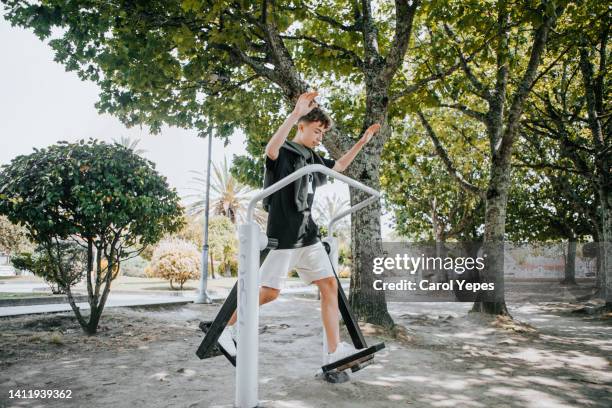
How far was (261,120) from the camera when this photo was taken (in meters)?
11.8

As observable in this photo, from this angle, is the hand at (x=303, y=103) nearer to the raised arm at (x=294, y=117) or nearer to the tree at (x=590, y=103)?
the raised arm at (x=294, y=117)

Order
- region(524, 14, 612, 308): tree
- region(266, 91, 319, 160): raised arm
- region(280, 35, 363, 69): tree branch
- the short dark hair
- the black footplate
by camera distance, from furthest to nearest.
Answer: region(524, 14, 612, 308): tree < region(280, 35, 363, 69): tree branch < the short dark hair < the black footplate < region(266, 91, 319, 160): raised arm

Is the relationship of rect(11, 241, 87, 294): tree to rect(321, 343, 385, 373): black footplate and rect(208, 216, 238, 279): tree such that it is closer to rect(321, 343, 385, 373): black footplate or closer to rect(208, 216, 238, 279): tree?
rect(321, 343, 385, 373): black footplate

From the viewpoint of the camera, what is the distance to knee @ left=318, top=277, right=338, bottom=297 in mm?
3305

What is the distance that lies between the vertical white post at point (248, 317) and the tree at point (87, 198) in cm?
401

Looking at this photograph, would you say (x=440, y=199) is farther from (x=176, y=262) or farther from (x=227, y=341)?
(x=227, y=341)

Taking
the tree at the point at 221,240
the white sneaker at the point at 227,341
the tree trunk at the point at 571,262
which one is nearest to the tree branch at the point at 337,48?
the white sneaker at the point at 227,341

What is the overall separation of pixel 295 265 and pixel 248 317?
676 millimetres

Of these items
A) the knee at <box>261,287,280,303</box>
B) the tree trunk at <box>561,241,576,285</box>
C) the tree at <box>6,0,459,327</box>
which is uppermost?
the tree at <box>6,0,459,327</box>

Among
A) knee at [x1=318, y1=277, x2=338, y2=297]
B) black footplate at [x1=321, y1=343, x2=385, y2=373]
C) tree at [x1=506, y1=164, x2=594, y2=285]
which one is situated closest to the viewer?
black footplate at [x1=321, y1=343, x2=385, y2=373]

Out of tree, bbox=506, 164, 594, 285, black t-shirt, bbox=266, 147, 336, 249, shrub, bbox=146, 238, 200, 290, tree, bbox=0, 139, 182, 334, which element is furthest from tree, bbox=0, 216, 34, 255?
tree, bbox=506, 164, 594, 285

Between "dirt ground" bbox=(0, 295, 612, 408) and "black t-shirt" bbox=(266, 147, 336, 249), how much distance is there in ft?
4.06

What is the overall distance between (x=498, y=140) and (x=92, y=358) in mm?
9080

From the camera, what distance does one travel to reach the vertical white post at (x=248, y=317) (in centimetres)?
268
